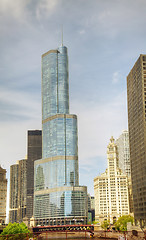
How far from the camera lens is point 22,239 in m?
112

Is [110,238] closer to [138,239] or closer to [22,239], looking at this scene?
[22,239]

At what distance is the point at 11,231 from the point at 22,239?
52.0m

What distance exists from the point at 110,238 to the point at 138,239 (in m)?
70.7

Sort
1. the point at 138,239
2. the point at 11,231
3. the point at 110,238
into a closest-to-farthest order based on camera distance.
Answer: the point at 138,239 < the point at 110,238 < the point at 11,231

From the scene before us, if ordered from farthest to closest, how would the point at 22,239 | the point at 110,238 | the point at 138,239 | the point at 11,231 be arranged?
1. the point at 11,231
2. the point at 110,238
3. the point at 22,239
4. the point at 138,239

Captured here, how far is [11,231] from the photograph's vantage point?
527ft

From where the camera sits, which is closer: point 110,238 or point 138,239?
point 138,239

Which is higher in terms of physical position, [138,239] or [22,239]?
[138,239]

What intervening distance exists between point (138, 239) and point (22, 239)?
170ft

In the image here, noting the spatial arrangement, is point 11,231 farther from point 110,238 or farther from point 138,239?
point 138,239

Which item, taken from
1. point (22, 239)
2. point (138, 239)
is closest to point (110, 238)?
point (22, 239)

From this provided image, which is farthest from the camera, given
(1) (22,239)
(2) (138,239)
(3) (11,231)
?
(3) (11,231)

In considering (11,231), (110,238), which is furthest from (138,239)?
(11,231)

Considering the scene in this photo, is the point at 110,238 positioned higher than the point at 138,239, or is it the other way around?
the point at 138,239
